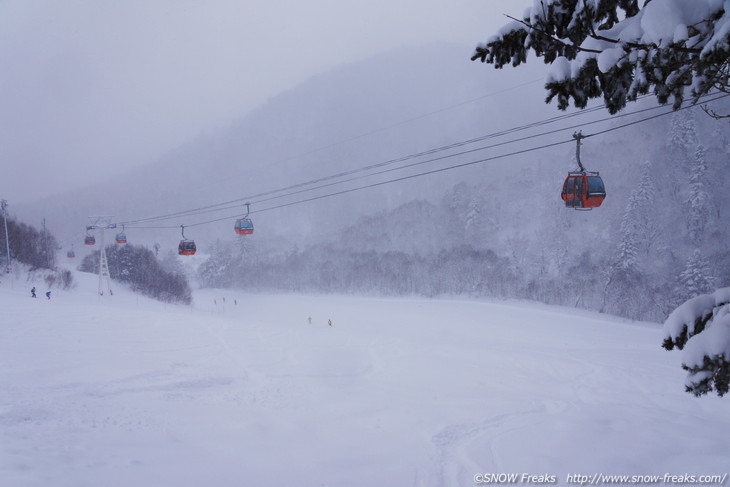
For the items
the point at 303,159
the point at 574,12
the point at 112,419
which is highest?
the point at 303,159

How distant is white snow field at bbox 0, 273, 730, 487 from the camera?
6.09 meters

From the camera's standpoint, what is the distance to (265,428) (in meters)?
8.27

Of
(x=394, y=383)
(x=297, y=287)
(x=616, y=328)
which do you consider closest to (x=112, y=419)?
(x=394, y=383)

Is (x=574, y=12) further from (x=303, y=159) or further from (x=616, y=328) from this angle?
(x=303, y=159)

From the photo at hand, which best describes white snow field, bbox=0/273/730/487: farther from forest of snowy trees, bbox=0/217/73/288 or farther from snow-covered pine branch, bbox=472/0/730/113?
forest of snowy trees, bbox=0/217/73/288

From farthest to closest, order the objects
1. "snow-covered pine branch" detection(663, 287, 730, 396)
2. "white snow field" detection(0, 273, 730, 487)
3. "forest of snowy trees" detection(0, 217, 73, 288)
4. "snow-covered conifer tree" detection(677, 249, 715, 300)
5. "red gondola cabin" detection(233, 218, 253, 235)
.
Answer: "forest of snowy trees" detection(0, 217, 73, 288) → "snow-covered conifer tree" detection(677, 249, 715, 300) → "red gondola cabin" detection(233, 218, 253, 235) → "white snow field" detection(0, 273, 730, 487) → "snow-covered pine branch" detection(663, 287, 730, 396)

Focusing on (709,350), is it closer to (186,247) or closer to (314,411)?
(314,411)

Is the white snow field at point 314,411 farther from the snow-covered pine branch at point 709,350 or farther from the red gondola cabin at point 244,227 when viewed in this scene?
the red gondola cabin at point 244,227

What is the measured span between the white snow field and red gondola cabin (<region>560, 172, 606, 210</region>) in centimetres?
505

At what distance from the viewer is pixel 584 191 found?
10.1m

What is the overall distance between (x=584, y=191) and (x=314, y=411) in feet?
28.9

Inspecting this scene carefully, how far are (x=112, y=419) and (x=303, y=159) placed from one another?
186 metres

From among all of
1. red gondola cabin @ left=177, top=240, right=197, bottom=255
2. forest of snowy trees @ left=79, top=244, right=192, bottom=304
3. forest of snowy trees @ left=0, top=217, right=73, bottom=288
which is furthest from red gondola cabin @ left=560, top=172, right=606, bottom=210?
forest of snowy trees @ left=79, top=244, right=192, bottom=304

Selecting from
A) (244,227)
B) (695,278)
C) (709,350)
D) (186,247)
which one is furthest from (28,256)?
(695,278)
